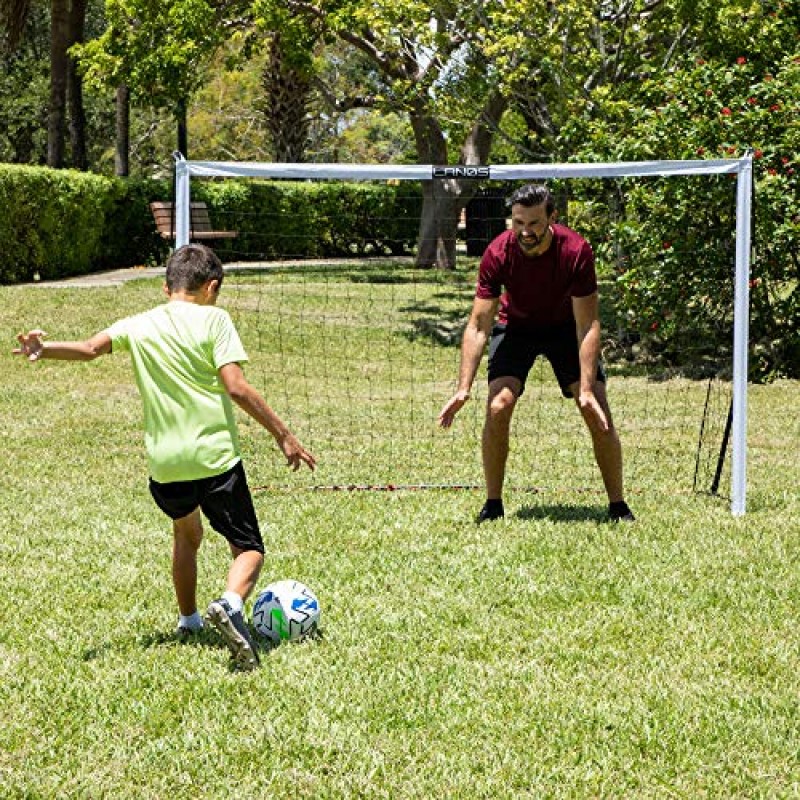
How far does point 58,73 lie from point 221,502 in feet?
76.6

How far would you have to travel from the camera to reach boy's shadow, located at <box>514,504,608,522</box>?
8.09 meters

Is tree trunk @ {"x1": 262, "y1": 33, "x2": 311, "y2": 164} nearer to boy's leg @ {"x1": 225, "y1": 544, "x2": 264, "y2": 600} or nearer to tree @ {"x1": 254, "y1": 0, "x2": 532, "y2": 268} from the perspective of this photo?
tree @ {"x1": 254, "y1": 0, "x2": 532, "y2": 268}

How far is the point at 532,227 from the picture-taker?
7418 mm

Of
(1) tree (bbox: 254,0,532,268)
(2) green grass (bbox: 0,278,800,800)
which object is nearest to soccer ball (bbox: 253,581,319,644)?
(2) green grass (bbox: 0,278,800,800)

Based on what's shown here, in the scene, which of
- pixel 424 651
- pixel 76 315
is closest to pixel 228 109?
pixel 76 315

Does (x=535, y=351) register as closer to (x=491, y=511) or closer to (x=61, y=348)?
(x=491, y=511)

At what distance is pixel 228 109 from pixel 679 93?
49.5 metres

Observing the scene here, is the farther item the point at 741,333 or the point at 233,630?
the point at 741,333

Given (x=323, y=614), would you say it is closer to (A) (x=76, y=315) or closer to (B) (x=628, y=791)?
(B) (x=628, y=791)

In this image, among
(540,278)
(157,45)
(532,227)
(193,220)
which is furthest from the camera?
(193,220)

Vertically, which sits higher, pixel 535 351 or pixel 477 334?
pixel 477 334

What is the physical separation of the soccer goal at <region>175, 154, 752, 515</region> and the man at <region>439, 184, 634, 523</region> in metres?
1.02

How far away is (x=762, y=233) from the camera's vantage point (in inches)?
565

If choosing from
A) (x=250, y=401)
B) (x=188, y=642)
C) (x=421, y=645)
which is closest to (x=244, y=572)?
(x=188, y=642)
